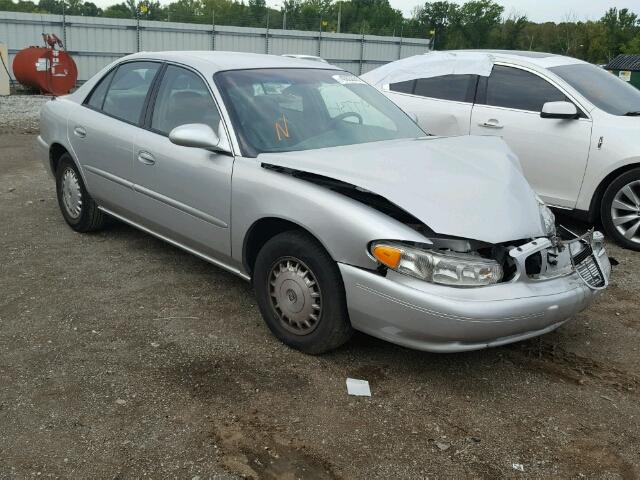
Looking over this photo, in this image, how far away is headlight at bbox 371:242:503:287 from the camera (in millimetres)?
3092

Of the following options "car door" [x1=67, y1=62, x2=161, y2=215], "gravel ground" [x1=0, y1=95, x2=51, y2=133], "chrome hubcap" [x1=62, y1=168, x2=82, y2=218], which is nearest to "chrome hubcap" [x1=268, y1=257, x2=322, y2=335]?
"car door" [x1=67, y1=62, x2=161, y2=215]

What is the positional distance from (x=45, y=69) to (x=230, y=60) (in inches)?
584

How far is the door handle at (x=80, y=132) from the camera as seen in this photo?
520 cm

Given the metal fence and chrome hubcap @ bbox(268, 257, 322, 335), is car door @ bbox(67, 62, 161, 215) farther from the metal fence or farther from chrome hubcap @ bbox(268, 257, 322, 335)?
the metal fence

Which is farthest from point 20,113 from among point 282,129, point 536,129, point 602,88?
point 602,88

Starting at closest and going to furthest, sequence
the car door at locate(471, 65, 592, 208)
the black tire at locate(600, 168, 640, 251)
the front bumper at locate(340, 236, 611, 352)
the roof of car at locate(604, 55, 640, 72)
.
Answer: the front bumper at locate(340, 236, 611, 352) → the black tire at locate(600, 168, 640, 251) → the car door at locate(471, 65, 592, 208) → the roof of car at locate(604, 55, 640, 72)

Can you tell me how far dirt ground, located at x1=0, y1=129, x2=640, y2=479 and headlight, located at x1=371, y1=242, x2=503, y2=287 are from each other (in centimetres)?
65

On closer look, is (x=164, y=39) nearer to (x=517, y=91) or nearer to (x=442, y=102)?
(x=442, y=102)

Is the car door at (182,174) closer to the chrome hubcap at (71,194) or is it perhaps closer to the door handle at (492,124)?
the chrome hubcap at (71,194)

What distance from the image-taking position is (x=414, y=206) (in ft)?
10.5

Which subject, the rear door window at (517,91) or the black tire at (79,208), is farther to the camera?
the rear door window at (517,91)

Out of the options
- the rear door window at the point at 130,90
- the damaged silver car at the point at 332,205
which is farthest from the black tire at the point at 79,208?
the rear door window at the point at 130,90

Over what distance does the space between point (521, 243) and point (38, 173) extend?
270 inches

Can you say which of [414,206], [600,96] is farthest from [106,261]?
[600,96]
